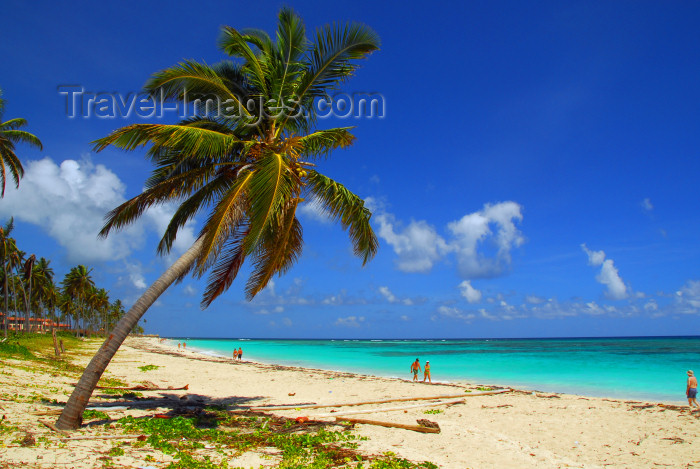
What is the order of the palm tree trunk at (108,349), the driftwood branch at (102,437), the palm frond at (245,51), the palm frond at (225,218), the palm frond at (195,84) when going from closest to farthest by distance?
the driftwood branch at (102,437) < the palm tree trunk at (108,349) < the palm frond at (225,218) < the palm frond at (195,84) < the palm frond at (245,51)

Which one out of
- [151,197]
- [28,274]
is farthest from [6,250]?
[151,197]

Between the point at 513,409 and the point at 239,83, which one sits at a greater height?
the point at 239,83

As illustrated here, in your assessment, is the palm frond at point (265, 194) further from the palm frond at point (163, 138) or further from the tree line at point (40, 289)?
the tree line at point (40, 289)

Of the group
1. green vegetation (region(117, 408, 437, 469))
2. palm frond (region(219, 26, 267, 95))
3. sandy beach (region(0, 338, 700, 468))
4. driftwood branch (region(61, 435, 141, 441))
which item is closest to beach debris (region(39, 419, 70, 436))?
sandy beach (region(0, 338, 700, 468))

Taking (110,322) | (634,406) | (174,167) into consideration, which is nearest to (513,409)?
(634,406)

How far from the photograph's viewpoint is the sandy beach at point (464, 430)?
589 cm

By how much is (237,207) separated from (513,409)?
1027cm

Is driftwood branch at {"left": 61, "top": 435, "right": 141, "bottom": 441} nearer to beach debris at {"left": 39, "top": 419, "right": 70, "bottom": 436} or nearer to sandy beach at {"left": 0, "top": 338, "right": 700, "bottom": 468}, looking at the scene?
sandy beach at {"left": 0, "top": 338, "right": 700, "bottom": 468}

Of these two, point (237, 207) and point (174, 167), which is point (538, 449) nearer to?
point (237, 207)

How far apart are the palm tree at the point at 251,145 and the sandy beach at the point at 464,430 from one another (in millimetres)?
2824

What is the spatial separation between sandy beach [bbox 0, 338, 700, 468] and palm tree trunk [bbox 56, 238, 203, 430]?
0.27m

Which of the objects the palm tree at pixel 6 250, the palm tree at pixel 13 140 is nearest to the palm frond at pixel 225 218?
the palm tree at pixel 13 140

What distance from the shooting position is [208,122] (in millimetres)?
8352

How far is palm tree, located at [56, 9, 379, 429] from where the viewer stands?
757cm
